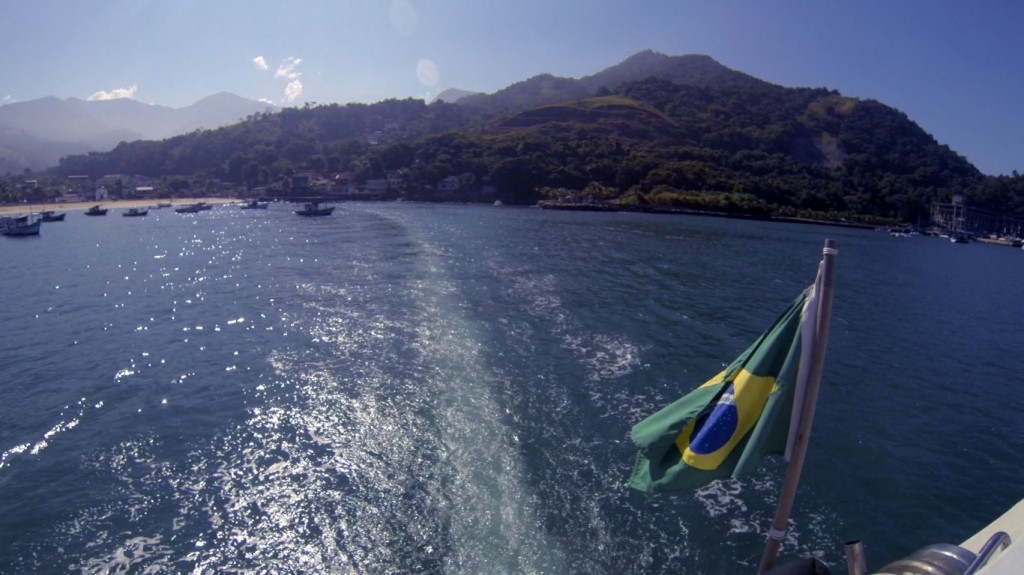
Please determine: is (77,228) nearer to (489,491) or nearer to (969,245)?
A: (489,491)

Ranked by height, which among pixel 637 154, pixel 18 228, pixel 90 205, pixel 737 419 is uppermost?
pixel 637 154

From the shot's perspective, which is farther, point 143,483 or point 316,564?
point 143,483

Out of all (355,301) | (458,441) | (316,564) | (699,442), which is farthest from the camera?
(355,301)

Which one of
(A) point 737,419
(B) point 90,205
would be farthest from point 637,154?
(A) point 737,419

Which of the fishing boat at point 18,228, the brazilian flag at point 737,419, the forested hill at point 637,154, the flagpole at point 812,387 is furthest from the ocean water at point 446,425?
the forested hill at point 637,154

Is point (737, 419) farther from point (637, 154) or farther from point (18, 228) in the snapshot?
point (637, 154)

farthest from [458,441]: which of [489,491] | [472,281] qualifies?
[472,281]
